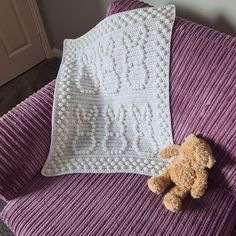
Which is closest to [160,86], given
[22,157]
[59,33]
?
[22,157]

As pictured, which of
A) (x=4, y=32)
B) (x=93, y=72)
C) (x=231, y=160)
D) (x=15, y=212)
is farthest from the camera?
(x=4, y=32)

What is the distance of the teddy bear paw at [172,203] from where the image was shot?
0.97 meters

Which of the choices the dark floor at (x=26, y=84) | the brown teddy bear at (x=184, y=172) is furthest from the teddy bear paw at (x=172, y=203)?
the dark floor at (x=26, y=84)

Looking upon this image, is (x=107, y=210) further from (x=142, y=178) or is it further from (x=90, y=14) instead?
(x=90, y=14)

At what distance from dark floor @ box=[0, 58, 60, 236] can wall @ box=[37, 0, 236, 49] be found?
0.16 metres

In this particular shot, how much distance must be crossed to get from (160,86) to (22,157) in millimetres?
496

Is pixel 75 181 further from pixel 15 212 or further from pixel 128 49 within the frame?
pixel 128 49

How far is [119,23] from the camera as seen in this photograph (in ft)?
3.64

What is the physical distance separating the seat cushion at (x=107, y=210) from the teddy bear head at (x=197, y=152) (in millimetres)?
115

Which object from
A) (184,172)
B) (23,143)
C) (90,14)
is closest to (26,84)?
(90,14)

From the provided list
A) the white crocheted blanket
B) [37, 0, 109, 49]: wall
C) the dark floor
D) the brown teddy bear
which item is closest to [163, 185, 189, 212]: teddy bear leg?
the brown teddy bear

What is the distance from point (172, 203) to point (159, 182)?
0.07 meters

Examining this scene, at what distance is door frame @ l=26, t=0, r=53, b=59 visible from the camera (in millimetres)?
2064

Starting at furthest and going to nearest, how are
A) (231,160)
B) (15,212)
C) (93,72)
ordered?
(93,72) < (15,212) < (231,160)
